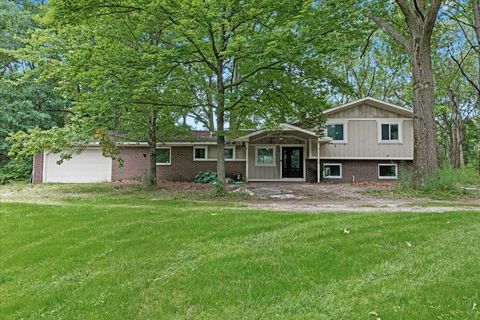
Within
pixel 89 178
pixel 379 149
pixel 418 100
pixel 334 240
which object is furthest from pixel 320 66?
pixel 89 178

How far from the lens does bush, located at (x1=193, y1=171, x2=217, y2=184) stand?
1933cm

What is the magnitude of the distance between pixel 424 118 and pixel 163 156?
46.0ft

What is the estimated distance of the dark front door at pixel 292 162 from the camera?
806 inches

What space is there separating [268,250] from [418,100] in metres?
10.9

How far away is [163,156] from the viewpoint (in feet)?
68.7

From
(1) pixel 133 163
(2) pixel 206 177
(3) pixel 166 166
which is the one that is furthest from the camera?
(3) pixel 166 166

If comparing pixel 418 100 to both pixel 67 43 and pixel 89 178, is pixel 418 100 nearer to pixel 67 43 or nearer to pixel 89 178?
pixel 67 43

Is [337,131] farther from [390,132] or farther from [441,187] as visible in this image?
[441,187]

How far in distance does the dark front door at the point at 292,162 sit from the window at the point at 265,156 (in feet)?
2.14

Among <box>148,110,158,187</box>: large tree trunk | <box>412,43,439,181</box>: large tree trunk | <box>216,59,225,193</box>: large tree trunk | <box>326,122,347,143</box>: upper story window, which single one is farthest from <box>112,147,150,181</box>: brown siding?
<box>412,43,439,181</box>: large tree trunk

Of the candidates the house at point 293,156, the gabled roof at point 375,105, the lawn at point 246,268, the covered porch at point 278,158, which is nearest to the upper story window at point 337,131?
the house at point 293,156

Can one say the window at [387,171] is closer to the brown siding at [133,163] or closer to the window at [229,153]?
the window at [229,153]

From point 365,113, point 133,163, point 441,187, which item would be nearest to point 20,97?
point 133,163

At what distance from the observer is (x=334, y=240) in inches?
212
